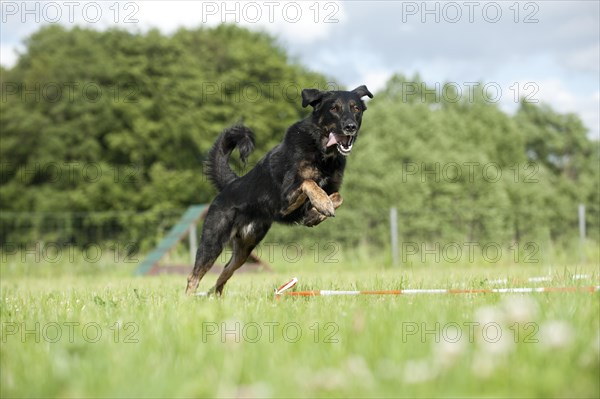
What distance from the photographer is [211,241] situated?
5.74 meters

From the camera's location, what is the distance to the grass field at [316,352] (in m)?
1.77

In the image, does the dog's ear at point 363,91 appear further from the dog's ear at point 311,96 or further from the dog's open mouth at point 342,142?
the dog's open mouth at point 342,142

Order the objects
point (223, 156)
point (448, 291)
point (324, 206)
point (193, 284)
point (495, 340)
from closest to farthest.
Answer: point (495, 340) → point (448, 291) → point (324, 206) → point (193, 284) → point (223, 156)

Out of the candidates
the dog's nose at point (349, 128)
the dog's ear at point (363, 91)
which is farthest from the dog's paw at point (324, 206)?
the dog's ear at point (363, 91)

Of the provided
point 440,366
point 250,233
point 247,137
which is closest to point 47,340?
point 440,366

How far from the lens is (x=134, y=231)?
749 inches

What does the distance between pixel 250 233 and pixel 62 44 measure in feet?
83.5

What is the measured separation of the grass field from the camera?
177 cm

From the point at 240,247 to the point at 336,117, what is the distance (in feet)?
4.84

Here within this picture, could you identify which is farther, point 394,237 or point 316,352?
point 394,237

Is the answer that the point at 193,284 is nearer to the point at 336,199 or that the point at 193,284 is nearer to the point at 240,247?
the point at 240,247

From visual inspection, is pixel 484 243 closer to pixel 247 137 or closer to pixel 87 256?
pixel 87 256

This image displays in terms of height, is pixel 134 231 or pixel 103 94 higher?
pixel 103 94

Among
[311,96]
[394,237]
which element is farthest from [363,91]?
[394,237]
